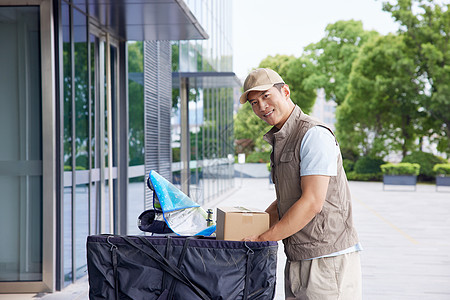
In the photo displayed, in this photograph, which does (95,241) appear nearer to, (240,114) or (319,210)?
(319,210)

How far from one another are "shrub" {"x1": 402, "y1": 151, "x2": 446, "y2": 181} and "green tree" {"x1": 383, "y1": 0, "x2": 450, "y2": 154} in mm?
750

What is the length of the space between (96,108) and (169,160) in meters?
4.38

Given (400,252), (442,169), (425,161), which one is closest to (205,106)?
(400,252)

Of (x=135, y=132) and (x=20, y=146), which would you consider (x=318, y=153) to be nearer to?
(x=20, y=146)

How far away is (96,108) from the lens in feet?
25.4

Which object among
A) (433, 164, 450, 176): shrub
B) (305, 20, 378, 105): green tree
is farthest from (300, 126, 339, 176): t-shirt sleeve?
(305, 20, 378, 105): green tree

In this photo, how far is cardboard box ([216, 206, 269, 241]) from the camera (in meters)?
2.63

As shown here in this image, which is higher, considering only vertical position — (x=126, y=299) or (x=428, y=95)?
(x=428, y=95)

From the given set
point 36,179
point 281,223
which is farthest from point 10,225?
point 281,223

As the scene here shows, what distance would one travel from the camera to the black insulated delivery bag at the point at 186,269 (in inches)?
101

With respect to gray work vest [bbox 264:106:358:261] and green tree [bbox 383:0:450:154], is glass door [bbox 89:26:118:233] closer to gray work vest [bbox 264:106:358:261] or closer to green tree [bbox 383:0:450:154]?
gray work vest [bbox 264:106:358:261]

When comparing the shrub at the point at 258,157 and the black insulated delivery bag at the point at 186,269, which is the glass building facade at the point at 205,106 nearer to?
the black insulated delivery bag at the point at 186,269

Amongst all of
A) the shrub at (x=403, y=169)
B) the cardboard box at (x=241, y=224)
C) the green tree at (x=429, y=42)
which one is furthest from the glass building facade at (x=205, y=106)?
the green tree at (x=429, y=42)

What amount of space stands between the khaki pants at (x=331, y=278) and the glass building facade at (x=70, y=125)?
276cm
